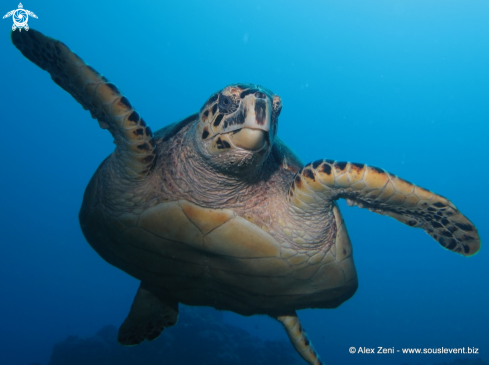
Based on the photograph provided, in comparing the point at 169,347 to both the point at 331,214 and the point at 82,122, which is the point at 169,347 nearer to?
the point at 331,214

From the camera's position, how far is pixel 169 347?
40.0 ft

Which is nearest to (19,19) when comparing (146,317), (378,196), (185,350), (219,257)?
(219,257)

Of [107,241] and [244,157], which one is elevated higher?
[244,157]

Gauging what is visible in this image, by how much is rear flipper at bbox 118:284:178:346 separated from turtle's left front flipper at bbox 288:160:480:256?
10.4ft

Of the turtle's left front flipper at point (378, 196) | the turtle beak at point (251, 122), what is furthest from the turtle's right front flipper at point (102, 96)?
the turtle's left front flipper at point (378, 196)

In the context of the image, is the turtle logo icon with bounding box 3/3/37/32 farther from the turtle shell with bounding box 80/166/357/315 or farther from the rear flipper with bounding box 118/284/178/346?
the rear flipper with bounding box 118/284/178/346

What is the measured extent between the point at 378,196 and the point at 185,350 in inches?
494

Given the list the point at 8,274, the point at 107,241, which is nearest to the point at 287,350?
the point at 107,241

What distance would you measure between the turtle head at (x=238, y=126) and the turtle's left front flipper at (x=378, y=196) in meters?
0.58

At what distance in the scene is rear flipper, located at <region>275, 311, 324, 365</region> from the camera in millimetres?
4332

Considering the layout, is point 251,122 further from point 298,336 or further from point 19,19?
point 298,336

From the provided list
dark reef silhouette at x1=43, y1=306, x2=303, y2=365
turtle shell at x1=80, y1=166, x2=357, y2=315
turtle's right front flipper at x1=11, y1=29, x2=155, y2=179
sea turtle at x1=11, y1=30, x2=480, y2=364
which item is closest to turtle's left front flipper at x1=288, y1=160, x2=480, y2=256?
sea turtle at x1=11, y1=30, x2=480, y2=364

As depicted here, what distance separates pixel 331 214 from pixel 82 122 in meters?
93.0

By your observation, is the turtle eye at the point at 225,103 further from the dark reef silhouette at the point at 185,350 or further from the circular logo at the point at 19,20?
the dark reef silhouette at the point at 185,350
